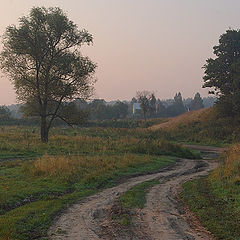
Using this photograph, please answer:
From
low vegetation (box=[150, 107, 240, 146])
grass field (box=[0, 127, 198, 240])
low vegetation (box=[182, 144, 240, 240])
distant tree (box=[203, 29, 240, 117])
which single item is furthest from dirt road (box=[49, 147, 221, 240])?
distant tree (box=[203, 29, 240, 117])

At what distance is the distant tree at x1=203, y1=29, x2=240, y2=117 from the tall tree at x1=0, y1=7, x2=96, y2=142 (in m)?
24.7

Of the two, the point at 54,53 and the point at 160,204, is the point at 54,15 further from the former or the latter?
the point at 160,204

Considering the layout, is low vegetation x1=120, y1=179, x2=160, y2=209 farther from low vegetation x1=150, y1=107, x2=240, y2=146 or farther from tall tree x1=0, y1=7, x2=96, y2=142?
low vegetation x1=150, y1=107, x2=240, y2=146

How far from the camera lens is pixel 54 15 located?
35656 millimetres

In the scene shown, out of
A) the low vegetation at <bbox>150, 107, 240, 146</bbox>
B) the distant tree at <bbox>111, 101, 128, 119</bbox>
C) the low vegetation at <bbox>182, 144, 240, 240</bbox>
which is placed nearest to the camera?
the low vegetation at <bbox>182, 144, 240, 240</bbox>

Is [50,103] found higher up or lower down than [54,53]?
lower down

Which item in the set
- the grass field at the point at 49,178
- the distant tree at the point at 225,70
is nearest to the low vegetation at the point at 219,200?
the grass field at the point at 49,178

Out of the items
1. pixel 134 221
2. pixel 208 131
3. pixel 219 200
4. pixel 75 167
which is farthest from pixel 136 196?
pixel 208 131

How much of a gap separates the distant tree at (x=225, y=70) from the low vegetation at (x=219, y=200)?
3511cm

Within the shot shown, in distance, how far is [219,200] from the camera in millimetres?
12453

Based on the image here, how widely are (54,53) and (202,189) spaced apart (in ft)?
88.4

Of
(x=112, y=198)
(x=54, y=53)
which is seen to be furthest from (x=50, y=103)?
(x=112, y=198)

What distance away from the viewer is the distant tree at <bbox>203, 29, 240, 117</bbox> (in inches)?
2016

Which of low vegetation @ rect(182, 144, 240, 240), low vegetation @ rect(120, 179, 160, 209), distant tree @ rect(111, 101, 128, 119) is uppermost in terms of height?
distant tree @ rect(111, 101, 128, 119)
